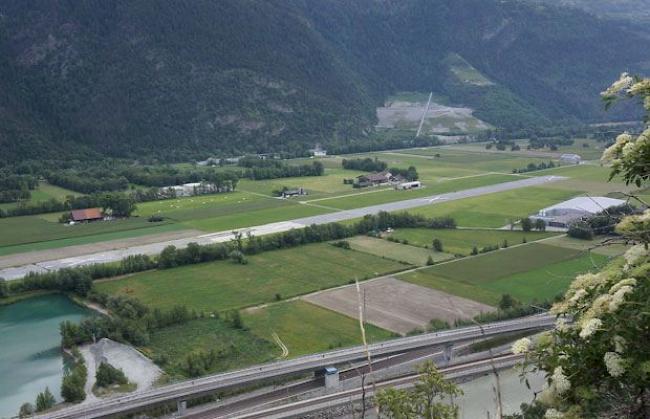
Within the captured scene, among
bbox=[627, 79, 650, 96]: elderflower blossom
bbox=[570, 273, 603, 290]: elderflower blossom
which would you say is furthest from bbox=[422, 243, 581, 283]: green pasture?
bbox=[570, 273, 603, 290]: elderflower blossom

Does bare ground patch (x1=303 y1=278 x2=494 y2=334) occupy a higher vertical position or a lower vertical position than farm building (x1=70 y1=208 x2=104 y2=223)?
lower

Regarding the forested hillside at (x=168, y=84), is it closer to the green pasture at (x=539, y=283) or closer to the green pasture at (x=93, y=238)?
the green pasture at (x=93, y=238)

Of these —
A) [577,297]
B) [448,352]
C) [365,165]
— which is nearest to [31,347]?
[448,352]

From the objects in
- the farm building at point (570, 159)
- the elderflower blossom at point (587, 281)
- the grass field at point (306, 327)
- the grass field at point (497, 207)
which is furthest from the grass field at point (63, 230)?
the farm building at point (570, 159)

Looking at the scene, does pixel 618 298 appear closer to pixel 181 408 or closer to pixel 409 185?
pixel 181 408

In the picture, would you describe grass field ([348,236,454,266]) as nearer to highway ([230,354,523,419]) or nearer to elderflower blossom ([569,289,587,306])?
highway ([230,354,523,419])
